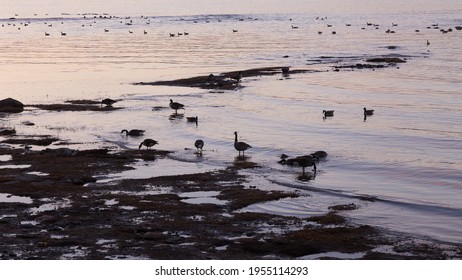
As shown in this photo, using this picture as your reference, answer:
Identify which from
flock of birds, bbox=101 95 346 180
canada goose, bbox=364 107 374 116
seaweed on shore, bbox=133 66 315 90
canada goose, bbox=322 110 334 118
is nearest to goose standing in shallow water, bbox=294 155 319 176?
flock of birds, bbox=101 95 346 180

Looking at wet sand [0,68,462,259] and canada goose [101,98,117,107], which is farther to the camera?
canada goose [101,98,117,107]

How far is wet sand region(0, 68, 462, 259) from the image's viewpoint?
1881 cm

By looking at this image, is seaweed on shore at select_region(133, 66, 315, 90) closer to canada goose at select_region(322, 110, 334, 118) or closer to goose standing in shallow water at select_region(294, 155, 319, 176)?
canada goose at select_region(322, 110, 334, 118)

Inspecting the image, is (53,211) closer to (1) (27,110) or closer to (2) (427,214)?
(2) (427,214)

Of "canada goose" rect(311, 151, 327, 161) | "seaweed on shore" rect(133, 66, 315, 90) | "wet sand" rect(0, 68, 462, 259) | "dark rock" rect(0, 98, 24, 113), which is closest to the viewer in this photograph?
"wet sand" rect(0, 68, 462, 259)

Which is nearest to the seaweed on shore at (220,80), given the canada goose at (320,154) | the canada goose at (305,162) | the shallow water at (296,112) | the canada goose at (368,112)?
the shallow water at (296,112)

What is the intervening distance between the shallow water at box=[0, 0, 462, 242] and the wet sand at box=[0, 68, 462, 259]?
1.44 m

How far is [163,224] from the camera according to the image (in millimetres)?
21234

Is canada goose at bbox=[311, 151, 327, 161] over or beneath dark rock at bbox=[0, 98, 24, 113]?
beneath

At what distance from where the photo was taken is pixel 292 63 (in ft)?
238

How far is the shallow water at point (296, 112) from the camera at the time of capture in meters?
27.0

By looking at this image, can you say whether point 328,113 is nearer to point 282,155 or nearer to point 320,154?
point 320,154

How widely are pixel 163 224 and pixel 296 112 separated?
24.0 metres

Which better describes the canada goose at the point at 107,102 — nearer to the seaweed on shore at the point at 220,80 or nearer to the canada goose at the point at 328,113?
the seaweed on shore at the point at 220,80
